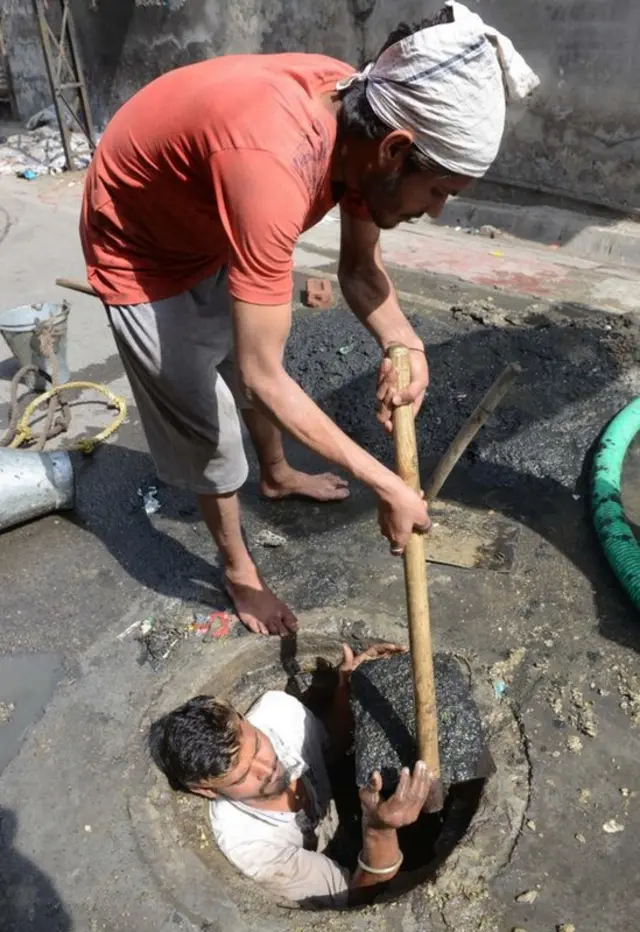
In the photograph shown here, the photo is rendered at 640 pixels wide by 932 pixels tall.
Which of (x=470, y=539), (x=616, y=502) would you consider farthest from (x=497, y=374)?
(x=470, y=539)

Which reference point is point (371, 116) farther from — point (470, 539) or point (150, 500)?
point (150, 500)

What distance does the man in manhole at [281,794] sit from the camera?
219cm

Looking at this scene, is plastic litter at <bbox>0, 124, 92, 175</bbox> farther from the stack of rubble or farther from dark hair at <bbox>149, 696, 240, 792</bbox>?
dark hair at <bbox>149, 696, 240, 792</bbox>

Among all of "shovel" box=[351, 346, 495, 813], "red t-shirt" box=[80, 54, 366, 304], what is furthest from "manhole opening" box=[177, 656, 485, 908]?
"red t-shirt" box=[80, 54, 366, 304]

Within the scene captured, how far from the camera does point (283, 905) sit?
7.13 ft

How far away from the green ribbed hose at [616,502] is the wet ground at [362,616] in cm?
13

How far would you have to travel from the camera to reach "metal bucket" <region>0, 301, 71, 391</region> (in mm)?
4344

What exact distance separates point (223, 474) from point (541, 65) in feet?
18.8

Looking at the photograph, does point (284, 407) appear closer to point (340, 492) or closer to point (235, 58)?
point (235, 58)

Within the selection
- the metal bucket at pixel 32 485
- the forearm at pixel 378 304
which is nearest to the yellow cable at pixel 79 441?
the metal bucket at pixel 32 485

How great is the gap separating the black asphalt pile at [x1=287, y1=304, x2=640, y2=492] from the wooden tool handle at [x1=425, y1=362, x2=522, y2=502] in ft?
1.55

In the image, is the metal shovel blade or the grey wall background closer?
the metal shovel blade

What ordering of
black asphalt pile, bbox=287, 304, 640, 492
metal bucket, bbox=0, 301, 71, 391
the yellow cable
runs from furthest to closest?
metal bucket, bbox=0, 301, 71, 391 → the yellow cable → black asphalt pile, bbox=287, 304, 640, 492

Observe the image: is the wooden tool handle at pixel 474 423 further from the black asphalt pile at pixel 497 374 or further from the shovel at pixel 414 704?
the shovel at pixel 414 704
